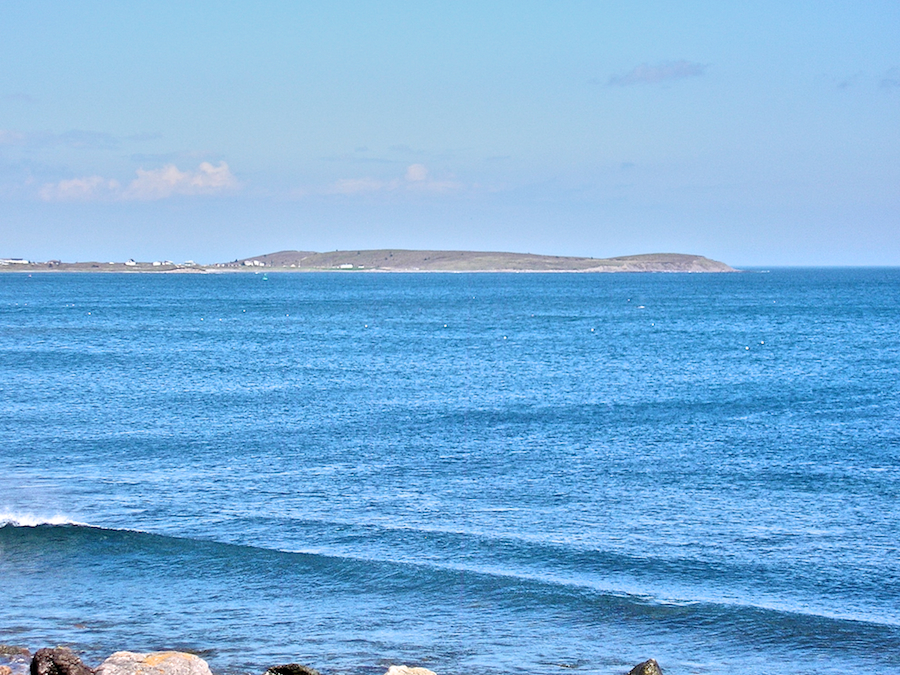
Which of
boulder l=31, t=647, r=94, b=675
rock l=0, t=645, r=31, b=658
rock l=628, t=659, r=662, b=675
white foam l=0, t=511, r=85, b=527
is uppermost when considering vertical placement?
boulder l=31, t=647, r=94, b=675

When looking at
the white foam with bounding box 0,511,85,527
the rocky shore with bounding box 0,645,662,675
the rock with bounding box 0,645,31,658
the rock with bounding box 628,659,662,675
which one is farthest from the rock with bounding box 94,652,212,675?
the white foam with bounding box 0,511,85,527

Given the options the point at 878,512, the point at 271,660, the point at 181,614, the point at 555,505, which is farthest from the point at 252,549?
the point at 878,512

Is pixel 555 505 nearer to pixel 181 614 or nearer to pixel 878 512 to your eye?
pixel 878 512

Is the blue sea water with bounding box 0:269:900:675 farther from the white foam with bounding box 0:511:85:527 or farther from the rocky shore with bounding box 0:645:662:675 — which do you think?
the rocky shore with bounding box 0:645:662:675

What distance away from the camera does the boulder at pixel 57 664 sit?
18.8m

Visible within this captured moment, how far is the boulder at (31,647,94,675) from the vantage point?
739 inches

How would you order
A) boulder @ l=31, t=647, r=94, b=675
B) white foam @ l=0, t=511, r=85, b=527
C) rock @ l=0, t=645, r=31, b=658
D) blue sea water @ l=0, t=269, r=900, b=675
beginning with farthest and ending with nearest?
white foam @ l=0, t=511, r=85, b=527 < blue sea water @ l=0, t=269, r=900, b=675 < rock @ l=0, t=645, r=31, b=658 < boulder @ l=31, t=647, r=94, b=675

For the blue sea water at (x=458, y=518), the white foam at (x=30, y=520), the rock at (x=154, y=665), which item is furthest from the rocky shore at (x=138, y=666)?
the white foam at (x=30, y=520)

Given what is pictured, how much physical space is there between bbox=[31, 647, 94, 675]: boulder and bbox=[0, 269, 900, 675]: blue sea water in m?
2.87

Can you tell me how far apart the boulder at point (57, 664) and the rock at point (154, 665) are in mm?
398

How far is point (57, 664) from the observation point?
18812 millimetres

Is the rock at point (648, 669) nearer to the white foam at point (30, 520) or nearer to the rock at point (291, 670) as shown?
the rock at point (291, 670)

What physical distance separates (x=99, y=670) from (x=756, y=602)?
54.0 feet

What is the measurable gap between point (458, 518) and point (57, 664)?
16.3 metres
